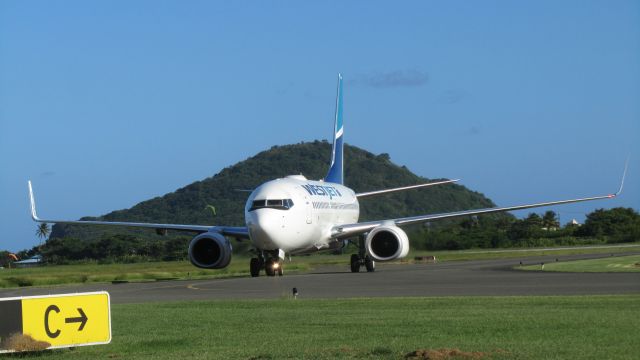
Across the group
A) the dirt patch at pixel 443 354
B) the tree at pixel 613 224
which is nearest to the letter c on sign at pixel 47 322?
the dirt patch at pixel 443 354

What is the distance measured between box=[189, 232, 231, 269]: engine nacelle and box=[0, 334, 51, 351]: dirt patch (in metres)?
26.2

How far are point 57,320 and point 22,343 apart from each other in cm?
57

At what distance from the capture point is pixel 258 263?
39188 millimetres

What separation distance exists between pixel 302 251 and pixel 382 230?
3336 millimetres

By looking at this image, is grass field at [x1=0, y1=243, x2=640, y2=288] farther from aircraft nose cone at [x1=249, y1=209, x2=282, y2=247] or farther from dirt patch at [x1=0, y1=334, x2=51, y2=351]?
dirt patch at [x1=0, y1=334, x2=51, y2=351]

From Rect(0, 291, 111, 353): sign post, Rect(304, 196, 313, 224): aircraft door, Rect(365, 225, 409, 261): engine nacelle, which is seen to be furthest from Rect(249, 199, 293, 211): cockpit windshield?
Rect(0, 291, 111, 353): sign post

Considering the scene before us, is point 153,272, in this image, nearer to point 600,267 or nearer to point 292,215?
point 292,215

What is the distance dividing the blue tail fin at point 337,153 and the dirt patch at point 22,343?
1500 inches

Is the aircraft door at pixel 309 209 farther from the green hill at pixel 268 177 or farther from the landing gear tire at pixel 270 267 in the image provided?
the green hill at pixel 268 177

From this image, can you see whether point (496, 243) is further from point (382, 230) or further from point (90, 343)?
point (90, 343)

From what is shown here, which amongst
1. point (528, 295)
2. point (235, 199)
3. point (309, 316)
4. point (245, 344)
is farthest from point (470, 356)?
point (235, 199)

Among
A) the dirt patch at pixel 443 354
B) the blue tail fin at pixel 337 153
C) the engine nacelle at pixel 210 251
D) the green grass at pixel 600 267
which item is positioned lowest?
the dirt patch at pixel 443 354

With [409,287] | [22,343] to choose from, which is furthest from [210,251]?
[22,343]

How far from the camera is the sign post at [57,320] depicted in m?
13.1
